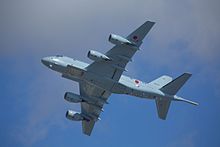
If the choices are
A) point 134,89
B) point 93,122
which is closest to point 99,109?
point 93,122

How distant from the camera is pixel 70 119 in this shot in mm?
94812

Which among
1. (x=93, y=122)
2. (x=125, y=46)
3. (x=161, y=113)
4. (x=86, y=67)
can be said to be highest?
(x=125, y=46)

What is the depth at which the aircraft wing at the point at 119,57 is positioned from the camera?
77.6 meters

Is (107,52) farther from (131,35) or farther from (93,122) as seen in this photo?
(93,122)

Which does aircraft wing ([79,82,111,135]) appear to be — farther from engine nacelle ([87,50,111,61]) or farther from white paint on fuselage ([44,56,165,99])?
engine nacelle ([87,50,111,61])

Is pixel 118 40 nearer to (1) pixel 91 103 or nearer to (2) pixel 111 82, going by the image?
(2) pixel 111 82

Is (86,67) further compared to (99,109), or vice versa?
(99,109)

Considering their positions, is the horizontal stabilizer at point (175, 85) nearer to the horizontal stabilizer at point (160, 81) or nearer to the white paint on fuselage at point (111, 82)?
the white paint on fuselage at point (111, 82)

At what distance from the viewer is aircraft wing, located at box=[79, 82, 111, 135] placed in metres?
91.5

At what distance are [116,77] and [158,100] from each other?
8.30m

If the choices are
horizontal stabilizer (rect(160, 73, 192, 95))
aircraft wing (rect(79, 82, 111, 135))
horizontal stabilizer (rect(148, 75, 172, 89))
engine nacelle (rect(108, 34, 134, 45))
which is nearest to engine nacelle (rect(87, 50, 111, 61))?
engine nacelle (rect(108, 34, 134, 45))

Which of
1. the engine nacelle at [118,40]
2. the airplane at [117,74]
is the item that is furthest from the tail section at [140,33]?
the engine nacelle at [118,40]

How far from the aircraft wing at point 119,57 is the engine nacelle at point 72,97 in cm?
894

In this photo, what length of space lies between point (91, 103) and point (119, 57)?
15803 millimetres
